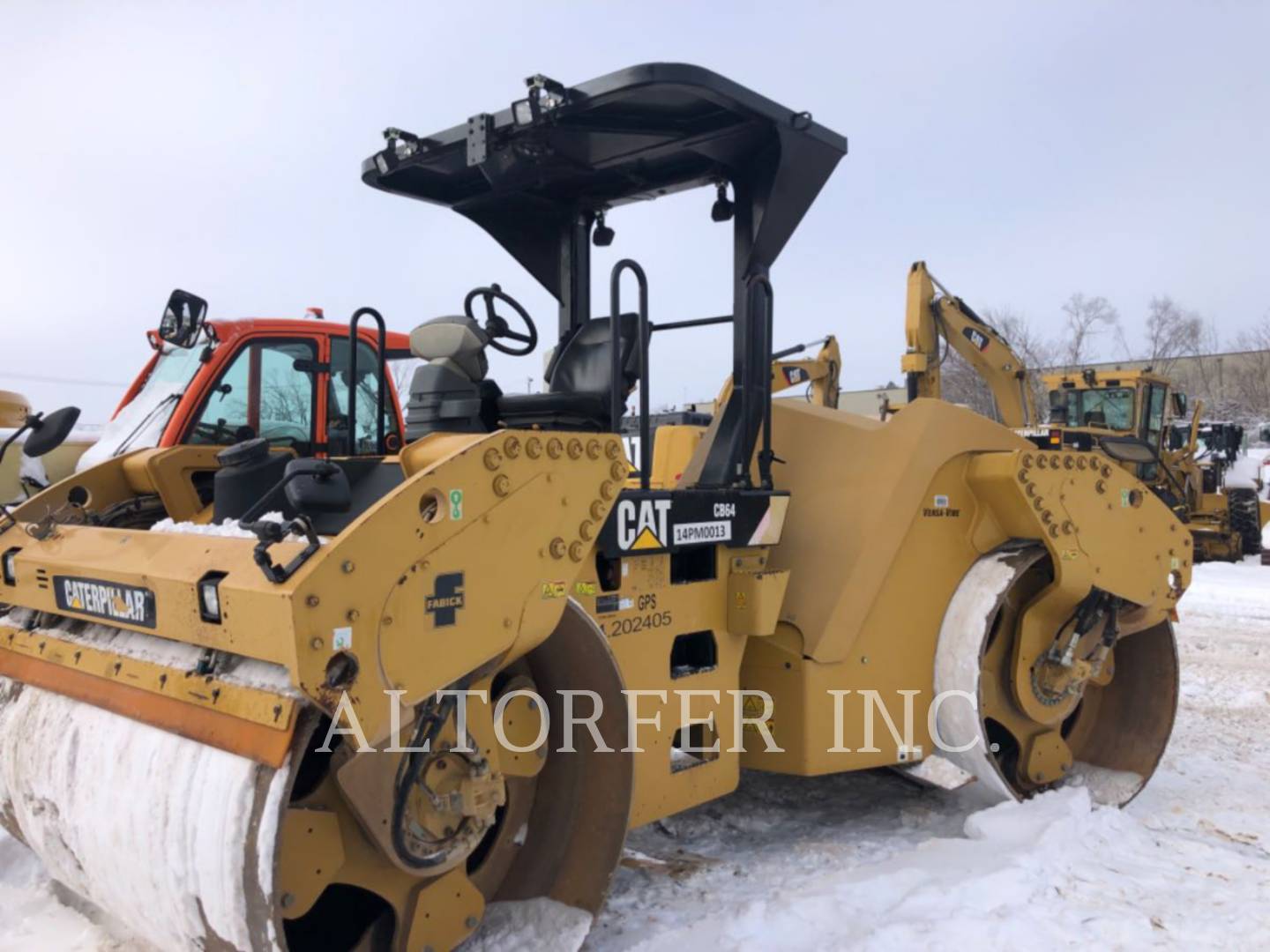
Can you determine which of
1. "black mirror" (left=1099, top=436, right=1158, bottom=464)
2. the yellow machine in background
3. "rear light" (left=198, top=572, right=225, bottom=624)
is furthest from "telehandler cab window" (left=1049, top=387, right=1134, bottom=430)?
"rear light" (left=198, top=572, right=225, bottom=624)

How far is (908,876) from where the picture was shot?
11.4 feet

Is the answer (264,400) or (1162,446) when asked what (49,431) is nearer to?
(264,400)

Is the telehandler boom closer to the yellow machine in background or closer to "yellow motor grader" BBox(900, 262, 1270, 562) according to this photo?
"yellow motor grader" BBox(900, 262, 1270, 562)

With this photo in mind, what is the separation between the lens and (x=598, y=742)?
3102 mm

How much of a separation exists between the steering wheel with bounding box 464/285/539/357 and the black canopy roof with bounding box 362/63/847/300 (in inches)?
17.4

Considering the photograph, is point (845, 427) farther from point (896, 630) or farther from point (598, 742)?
point (598, 742)

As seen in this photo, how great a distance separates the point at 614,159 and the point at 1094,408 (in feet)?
42.3

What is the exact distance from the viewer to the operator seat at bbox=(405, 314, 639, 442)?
142 inches

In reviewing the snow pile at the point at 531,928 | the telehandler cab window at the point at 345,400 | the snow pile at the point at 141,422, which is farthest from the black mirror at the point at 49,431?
the telehandler cab window at the point at 345,400

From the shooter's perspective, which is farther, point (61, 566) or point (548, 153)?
point (548, 153)

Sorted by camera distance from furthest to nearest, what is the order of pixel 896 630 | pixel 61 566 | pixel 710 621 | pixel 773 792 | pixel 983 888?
pixel 773 792, pixel 896 630, pixel 710 621, pixel 983 888, pixel 61 566

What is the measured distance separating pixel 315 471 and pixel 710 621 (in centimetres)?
175

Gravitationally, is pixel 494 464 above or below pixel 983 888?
above

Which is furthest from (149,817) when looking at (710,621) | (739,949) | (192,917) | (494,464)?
(710,621)
